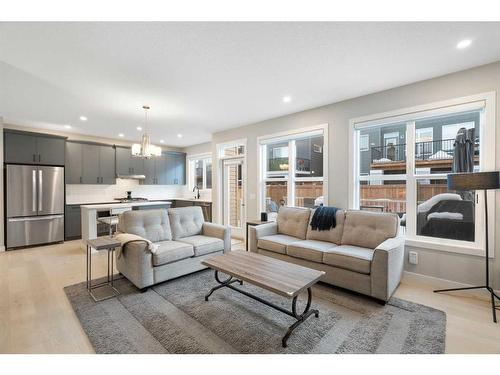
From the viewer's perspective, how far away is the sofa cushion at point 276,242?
3.41 meters

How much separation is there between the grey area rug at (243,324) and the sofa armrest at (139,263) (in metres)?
0.14

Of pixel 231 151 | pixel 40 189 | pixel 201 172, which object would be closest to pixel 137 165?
pixel 201 172

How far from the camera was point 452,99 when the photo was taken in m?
2.84

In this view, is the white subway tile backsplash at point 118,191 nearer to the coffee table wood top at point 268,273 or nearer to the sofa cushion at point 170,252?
the sofa cushion at point 170,252

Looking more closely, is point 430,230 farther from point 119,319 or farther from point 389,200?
point 119,319

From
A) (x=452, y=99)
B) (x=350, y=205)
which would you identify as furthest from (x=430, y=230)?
(x=452, y=99)

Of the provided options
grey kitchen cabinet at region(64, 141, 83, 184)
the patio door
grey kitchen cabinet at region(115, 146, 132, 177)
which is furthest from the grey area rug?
grey kitchen cabinet at region(115, 146, 132, 177)

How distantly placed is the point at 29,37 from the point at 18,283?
2.96m

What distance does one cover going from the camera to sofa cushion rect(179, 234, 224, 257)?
3338 millimetres

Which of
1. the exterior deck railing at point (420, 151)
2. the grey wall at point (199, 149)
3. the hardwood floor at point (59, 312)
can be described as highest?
the grey wall at point (199, 149)

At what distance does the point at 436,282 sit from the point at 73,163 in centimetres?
725

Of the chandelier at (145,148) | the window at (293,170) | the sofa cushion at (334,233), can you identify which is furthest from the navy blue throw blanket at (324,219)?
the chandelier at (145,148)

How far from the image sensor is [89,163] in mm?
5832
